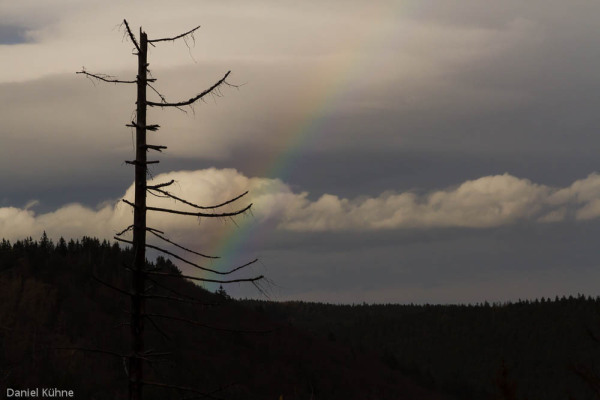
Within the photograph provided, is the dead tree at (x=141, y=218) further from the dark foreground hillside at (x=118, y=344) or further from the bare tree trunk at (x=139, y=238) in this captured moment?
the dark foreground hillside at (x=118, y=344)

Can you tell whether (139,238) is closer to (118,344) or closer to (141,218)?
(141,218)

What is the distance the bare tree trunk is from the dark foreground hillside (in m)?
84.2

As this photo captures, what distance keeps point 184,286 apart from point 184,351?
28056 millimetres

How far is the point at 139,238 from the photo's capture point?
1442 centimetres

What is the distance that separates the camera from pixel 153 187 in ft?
48.0

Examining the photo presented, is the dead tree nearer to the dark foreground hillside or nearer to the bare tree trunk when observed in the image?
the bare tree trunk

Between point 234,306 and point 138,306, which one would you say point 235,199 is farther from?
point 234,306

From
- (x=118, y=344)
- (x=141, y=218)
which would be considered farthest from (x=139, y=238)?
(x=118, y=344)

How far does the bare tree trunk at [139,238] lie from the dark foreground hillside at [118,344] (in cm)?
8424

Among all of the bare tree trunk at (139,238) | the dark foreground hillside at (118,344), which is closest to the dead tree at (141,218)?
the bare tree trunk at (139,238)

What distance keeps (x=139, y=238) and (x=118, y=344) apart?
12103 centimetres

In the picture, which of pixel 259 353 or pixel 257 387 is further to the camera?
pixel 259 353

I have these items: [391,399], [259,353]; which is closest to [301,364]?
[259,353]

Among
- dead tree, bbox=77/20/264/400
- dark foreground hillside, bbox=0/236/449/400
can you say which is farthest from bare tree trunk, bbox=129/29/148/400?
dark foreground hillside, bbox=0/236/449/400
